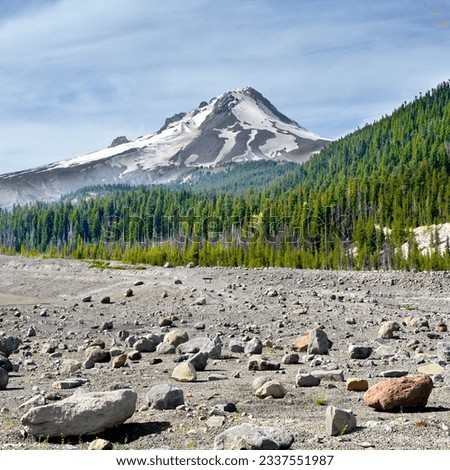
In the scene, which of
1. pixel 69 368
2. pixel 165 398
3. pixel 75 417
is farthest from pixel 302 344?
pixel 75 417

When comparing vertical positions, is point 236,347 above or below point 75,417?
below

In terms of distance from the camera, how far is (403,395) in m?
10.9

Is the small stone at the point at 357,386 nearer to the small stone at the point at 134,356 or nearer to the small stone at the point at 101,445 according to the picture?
the small stone at the point at 101,445

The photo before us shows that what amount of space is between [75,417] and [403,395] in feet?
19.1

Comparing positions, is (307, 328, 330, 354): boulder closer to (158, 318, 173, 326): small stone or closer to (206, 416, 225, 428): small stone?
(206, 416, 225, 428): small stone

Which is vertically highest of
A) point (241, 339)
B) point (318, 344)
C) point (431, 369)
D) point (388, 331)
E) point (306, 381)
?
point (306, 381)

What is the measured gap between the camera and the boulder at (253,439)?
831 cm

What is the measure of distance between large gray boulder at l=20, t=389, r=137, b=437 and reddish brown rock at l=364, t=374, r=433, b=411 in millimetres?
4724

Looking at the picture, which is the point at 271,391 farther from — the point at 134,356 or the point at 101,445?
the point at 134,356

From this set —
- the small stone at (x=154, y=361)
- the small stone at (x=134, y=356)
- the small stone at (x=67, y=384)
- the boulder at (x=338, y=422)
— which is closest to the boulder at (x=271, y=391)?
the boulder at (x=338, y=422)

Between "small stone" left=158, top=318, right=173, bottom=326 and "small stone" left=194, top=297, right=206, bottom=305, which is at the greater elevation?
"small stone" left=194, top=297, right=206, bottom=305

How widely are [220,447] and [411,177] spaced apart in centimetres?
15227

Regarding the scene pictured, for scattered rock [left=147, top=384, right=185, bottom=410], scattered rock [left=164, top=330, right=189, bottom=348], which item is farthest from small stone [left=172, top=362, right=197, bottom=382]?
scattered rock [left=164, top=330, right=189, bottom=348]

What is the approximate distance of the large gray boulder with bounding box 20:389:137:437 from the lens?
9484 millimetres
